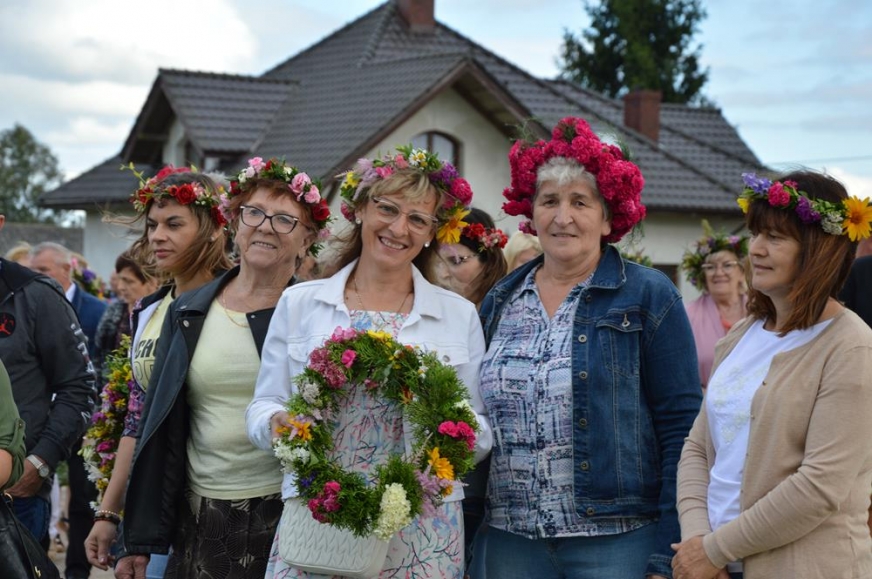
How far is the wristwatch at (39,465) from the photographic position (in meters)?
5.23

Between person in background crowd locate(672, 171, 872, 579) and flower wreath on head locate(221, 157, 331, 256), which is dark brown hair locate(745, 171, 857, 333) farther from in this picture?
flower wreath on head locate(221, 157, 331, 256)

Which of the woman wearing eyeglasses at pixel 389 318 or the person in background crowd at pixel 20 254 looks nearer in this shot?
the woman wearing eyeglasses at pixel 389 318

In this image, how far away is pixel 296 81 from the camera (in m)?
25.9

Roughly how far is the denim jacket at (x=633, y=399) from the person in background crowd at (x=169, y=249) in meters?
1.99

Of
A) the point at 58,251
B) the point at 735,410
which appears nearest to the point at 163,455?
the point at 735,410

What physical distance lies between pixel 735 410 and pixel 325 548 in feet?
4.52

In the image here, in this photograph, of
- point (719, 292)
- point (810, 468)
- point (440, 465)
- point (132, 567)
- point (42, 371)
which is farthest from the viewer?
point (719, 292)

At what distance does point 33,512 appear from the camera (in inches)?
210

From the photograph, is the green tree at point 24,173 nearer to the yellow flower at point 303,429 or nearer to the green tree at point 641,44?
the green tree at point 641,44

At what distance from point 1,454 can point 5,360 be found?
1.46 metres

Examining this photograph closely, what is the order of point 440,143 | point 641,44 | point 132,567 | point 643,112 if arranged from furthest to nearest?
point 641,44, point 643,112, point 440,143, point 132,567

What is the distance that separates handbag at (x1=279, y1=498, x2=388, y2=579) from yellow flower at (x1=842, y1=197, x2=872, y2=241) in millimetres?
1758

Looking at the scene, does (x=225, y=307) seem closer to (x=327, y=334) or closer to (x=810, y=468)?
(x=327, y=334)

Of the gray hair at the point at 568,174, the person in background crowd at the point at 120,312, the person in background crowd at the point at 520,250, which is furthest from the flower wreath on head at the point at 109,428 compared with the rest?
the person in background crowd at the point at 120,312
